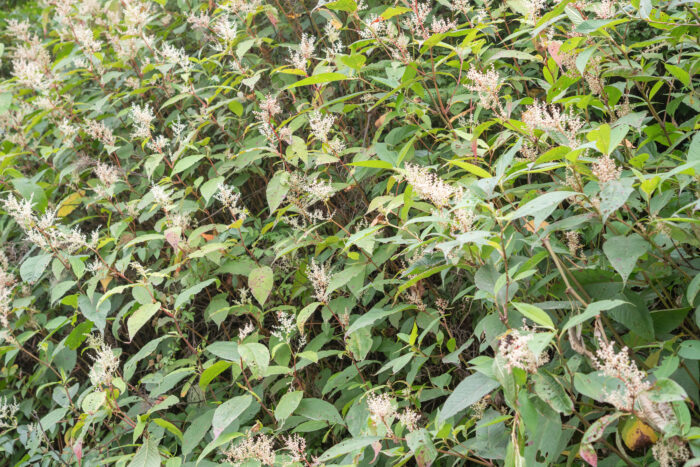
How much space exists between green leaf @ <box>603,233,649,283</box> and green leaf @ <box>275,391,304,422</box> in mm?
1126

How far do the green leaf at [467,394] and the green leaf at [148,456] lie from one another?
4.01 ft

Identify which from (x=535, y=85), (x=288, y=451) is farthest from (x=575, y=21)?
(x=288, y=451)

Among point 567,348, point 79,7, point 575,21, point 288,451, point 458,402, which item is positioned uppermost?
point 79,7

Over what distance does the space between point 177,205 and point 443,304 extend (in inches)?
57.3

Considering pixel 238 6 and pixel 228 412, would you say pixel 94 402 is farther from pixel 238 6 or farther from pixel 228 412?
pixel 238 6

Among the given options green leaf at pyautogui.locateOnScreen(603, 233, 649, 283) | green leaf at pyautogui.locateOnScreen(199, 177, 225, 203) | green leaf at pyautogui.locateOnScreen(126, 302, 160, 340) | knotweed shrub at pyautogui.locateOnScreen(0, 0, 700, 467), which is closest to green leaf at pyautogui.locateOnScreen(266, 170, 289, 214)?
knotweed shrub at pyautogui.locateOnScreen(0, 0, 700, 467)

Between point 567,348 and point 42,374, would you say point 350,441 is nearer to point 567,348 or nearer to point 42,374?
point 567,348

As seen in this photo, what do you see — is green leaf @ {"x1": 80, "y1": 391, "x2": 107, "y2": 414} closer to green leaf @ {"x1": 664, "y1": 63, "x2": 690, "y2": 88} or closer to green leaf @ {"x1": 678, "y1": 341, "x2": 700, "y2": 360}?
green leaf @ {"x1": 678, "y1": 341, "x2": 700, "y2": 360}

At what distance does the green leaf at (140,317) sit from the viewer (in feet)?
7.35

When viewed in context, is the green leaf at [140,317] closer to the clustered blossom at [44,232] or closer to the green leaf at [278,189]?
the clustered blossom at [44,232]

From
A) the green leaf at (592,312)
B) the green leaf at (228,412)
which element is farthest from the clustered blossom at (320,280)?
the green leaf at (592,312)

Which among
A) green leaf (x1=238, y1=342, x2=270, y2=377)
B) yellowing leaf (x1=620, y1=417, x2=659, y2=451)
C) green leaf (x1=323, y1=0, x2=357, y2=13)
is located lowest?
yellowing leaf (x1=620, y1=417, x2=659, y2=451)

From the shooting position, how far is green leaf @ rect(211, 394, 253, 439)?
6.18 feet

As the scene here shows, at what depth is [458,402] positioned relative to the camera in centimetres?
142
